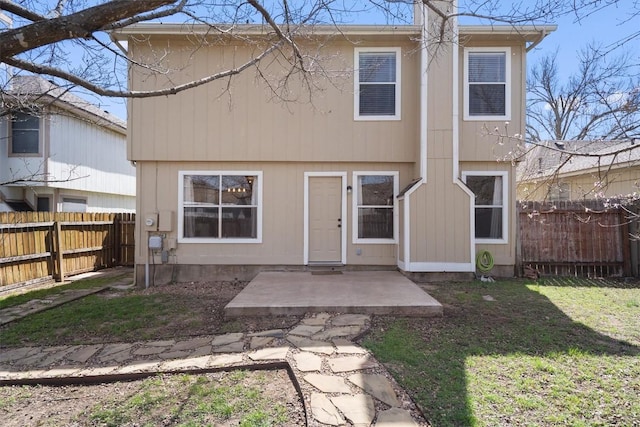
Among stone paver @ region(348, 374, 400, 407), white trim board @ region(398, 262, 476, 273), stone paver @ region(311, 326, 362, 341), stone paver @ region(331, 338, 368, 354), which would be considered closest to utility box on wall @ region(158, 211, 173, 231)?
stone paver @ region(311, 326, 362, 341)

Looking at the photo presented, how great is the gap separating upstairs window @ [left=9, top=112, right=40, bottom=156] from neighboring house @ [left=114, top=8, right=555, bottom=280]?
504 cm

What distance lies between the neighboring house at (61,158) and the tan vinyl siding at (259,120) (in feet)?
10.5

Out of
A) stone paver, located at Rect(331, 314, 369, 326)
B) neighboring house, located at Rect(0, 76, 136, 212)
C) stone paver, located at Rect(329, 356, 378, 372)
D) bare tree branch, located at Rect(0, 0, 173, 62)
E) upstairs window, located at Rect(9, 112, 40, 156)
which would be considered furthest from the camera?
upstairs window, located at Rect(9, 112, 40, 156)

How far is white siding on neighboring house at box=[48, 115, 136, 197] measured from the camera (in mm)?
10562

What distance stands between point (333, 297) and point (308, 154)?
3301 millimetres

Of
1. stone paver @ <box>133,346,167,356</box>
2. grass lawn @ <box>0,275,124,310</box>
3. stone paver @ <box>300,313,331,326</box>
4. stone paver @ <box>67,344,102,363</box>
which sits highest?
stone paver @ <box>300,313,331,326</box>

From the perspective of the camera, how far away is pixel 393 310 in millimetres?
4738

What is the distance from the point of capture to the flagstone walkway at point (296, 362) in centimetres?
257

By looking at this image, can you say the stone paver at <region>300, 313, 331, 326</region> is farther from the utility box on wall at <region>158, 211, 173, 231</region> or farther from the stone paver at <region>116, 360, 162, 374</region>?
the utility box on wall at <region>158, 211, 173, 231</region>

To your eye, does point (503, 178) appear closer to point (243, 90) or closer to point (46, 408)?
point (243, 90)

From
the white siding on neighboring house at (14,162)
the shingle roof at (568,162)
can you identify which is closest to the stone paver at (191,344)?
the shingle roof at (568,162)

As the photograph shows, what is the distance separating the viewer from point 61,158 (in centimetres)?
1072

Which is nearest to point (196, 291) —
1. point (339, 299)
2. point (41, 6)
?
point (339, 299)

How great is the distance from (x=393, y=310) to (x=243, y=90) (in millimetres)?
5256
